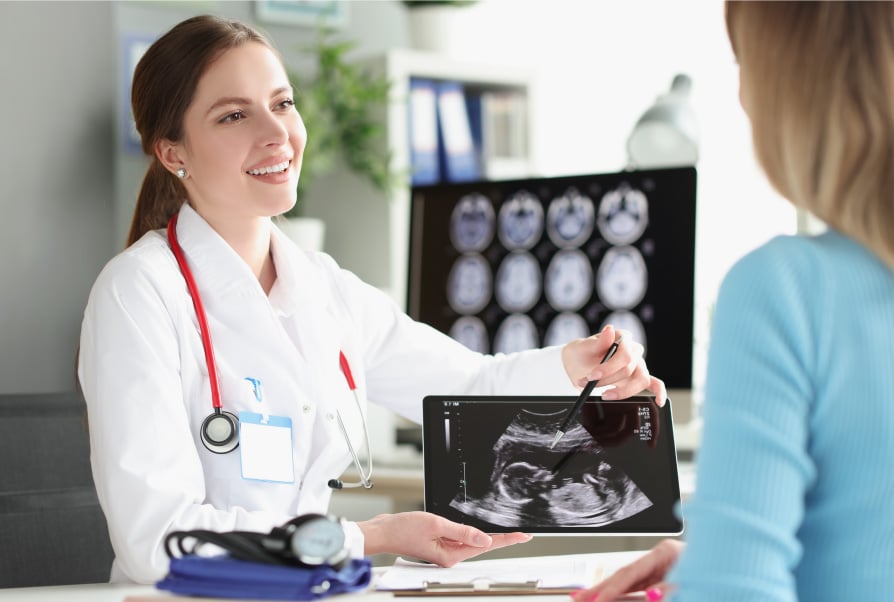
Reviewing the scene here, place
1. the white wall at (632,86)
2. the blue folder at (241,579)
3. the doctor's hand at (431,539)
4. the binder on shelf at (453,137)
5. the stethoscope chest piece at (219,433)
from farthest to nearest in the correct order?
the white wall at (632,86)
the binder on shelf at (453,137)
the stethoscope chest piece at (219,433)
the doctor's hand at (431,539)
the blue folder at (241,579)

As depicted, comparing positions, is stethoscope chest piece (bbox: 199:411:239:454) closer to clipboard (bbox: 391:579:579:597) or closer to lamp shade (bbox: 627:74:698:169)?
clipboard (bbox: 391:579:579:597)

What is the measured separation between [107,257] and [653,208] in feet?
4.04

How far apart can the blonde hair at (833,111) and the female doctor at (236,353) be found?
711mm

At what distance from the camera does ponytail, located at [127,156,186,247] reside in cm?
187

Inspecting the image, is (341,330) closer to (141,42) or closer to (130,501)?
(130,501)

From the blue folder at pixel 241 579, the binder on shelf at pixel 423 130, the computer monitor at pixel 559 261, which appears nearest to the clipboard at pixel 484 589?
the blue folder at pixel 241 579

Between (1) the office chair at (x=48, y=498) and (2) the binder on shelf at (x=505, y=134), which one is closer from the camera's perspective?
(1) the office chair at (x=48, y=498)

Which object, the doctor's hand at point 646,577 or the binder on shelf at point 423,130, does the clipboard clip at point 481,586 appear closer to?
the doctor's hand at point 646,577

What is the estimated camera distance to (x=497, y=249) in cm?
270

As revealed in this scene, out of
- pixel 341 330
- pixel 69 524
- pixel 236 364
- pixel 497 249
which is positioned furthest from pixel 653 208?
pixel 69 524

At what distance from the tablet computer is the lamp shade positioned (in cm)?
141

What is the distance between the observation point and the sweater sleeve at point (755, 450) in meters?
0.82

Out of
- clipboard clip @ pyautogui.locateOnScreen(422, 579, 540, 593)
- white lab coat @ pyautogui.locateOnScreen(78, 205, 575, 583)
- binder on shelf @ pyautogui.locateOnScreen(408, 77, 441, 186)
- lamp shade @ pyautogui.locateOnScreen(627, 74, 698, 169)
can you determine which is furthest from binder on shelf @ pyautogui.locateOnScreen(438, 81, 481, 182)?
clipboard clip @ pyautogui.locateOnScreen(422, 579, 540, 593)

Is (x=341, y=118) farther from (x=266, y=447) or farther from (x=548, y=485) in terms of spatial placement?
(x=548, y=485)
